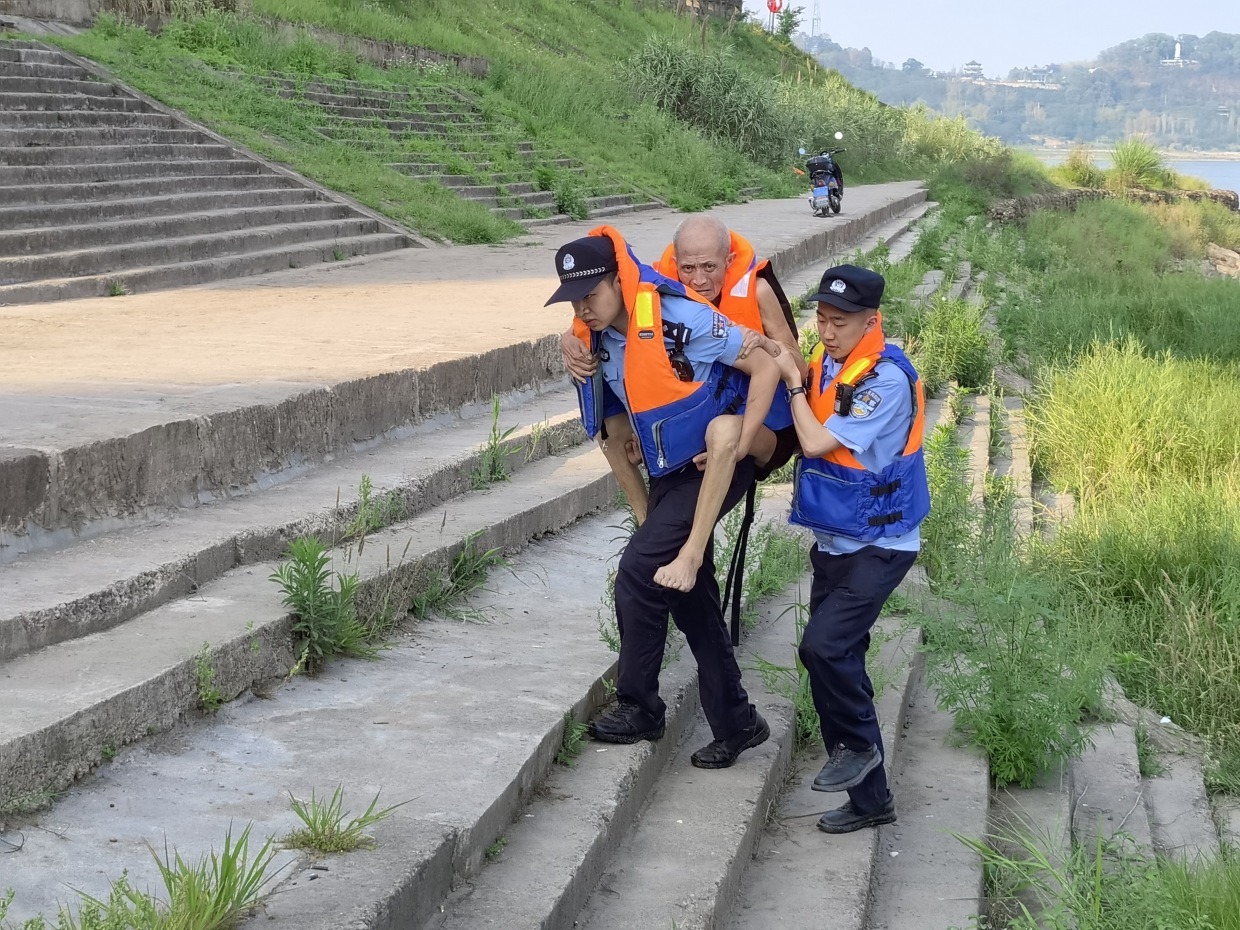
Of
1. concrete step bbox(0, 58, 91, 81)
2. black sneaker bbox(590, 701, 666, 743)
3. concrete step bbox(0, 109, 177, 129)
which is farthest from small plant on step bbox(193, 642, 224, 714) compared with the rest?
concrete step bbox(0, 58, 91, 81)

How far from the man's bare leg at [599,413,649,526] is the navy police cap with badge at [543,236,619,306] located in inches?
18.8

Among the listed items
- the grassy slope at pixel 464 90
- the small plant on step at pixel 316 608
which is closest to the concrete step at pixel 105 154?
the grassy slope at pixel 464 90

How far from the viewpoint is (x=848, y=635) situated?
139 inches

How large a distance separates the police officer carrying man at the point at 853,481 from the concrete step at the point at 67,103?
404 inches

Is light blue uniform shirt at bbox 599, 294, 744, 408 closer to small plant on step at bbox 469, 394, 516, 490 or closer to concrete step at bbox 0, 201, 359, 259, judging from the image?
small plant on step at bbox 469, 394, 516, 490

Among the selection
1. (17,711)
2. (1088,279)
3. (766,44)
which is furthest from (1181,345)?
(766,44)

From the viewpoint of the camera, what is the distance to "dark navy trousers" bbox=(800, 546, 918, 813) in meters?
3.53

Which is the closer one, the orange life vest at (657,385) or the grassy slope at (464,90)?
the orange life vest at (657,385)

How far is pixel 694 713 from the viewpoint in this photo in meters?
4.35

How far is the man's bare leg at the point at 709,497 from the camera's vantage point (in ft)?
11.2

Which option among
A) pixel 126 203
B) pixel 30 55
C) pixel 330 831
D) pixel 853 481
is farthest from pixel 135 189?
pixel 330 831

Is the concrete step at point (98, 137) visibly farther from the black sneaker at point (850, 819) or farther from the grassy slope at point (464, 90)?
the black sneaker at point (850, 819)

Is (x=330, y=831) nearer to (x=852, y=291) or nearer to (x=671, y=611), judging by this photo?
(x=671, y=611)

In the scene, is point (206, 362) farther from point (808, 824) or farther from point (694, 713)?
point (808, 824)
